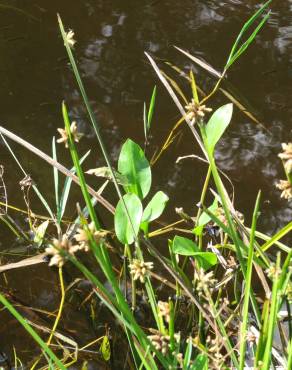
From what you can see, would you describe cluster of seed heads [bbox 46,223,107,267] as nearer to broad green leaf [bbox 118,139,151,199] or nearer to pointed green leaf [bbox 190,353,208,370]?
pointed green leaf [bbox 190,353,208,370]

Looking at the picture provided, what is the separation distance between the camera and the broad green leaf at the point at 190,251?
1048 millimetres

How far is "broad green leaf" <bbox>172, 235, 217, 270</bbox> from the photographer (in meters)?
1.05

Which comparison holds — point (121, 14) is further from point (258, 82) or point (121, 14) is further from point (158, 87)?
point (258, 82)

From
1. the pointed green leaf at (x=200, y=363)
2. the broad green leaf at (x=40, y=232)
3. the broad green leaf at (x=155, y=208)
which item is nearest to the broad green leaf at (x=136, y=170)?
the broad green leaf at (x=155, y=208)

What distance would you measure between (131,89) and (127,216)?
0.97 m

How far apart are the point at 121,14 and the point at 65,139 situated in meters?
1.58

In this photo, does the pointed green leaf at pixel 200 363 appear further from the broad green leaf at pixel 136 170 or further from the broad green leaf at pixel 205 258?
the broad green leaf at pixel 136 170

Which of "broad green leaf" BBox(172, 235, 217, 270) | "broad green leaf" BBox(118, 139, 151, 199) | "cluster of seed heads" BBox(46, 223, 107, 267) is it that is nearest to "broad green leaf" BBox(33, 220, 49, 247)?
"broad green leaf" BBox(118, 139, 151, 199)

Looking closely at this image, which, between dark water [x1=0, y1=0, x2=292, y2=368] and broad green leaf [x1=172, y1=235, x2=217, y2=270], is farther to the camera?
dark water [x1=0, y1=0, x2=292, y2=368]

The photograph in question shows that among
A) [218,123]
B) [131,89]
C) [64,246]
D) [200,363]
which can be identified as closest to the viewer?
[64,246]

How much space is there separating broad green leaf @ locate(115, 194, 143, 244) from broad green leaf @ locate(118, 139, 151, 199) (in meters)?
0.10

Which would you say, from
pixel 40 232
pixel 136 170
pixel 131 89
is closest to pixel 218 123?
pixel 136 170

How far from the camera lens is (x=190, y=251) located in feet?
3.50

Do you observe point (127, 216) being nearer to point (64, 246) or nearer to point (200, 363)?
point (200, 363)
